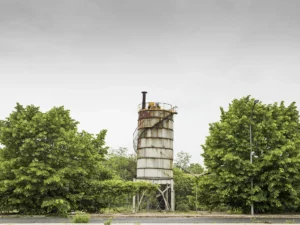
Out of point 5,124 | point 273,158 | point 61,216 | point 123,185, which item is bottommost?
point 61,216

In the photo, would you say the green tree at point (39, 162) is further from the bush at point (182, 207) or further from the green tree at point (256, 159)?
the bush at point (182, 207)

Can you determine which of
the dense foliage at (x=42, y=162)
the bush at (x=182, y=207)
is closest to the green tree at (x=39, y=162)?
the dense foliage at (x=42, y=162)

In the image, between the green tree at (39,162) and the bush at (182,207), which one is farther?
the bush at (182,207)

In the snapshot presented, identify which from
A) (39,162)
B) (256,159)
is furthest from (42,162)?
(256,159)

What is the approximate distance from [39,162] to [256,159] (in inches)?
703

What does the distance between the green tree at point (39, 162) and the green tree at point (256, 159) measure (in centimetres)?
1151

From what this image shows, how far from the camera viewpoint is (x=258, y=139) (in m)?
32.6

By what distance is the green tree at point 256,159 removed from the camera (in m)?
31.5

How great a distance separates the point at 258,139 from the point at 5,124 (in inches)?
830

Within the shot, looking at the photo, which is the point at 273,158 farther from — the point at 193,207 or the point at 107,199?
the point at 193,207

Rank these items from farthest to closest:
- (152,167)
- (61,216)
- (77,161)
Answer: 1. (152,167)
2. (77,161)
3. (61,216)

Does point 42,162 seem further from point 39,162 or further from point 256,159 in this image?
point 256,159

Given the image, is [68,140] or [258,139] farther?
[258,139]

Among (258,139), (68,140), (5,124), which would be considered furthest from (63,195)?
(258,139)
